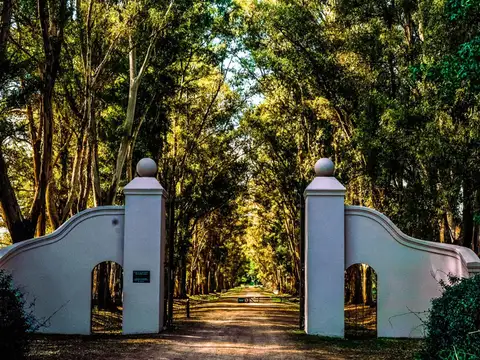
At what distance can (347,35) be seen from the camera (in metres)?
22.8

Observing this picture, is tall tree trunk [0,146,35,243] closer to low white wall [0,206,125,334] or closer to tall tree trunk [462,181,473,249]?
low white wall [0,206,125,334]

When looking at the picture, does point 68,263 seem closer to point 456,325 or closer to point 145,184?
point 145,184

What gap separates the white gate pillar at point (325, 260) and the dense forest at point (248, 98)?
127 centimetres

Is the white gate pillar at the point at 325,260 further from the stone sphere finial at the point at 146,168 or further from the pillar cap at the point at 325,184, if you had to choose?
the stone sphere finial at the point at 146,168

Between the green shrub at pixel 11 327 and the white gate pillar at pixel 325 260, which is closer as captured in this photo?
the green shrub at pixel 11 327

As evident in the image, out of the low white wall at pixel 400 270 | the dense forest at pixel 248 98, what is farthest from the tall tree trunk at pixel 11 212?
the low white wall at pixel 400 270

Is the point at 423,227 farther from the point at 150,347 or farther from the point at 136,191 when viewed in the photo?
the point at 150,347

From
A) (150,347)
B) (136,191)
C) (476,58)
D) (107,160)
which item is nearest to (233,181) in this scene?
(107,160)

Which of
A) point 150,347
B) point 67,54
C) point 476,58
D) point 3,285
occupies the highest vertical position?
point 67,54

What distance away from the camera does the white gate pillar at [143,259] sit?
16172 mm

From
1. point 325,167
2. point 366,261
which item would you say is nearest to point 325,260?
point 366,261

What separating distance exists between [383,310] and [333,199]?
2928mm

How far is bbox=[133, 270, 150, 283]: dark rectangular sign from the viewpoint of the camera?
53.3ft

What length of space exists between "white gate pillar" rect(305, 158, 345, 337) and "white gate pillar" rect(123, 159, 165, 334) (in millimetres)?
3663
